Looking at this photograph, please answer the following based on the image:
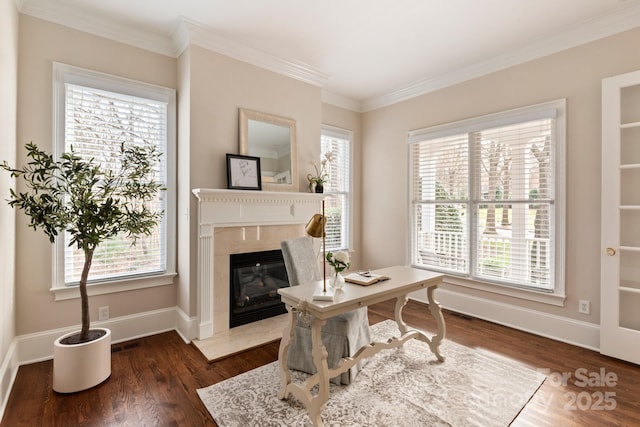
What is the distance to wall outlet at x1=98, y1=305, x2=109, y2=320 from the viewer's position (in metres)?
2.73

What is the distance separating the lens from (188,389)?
2.11 meters

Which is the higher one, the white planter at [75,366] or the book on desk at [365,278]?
the book on desk at [365,278]

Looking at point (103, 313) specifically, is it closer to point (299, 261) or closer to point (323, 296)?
point (299, 261)

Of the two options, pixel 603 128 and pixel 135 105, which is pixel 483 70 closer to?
pixel 603 128

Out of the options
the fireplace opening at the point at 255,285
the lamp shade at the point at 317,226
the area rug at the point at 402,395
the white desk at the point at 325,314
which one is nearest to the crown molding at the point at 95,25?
the fireplace opening at the point at 255,285

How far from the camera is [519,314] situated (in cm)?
318

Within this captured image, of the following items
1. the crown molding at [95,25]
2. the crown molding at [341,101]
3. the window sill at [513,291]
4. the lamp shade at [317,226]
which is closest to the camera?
the lamp shade at [317,226]

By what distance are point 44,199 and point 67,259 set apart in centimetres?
88

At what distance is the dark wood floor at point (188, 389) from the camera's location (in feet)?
5.98

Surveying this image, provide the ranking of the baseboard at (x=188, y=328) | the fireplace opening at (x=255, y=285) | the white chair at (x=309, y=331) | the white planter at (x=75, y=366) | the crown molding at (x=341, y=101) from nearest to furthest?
1. the white planter at (x=75, y=366)
2. the white chair at (x=309, y=331)
3. the baseboard at (x=188, y=328)
4. the fireplace opening at (x=255, y=285)
5. the crown molding at (x=341, y=101)

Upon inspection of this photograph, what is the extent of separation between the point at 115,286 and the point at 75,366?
2.82 ft

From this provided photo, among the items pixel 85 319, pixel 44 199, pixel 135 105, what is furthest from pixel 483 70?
pixel 85 319

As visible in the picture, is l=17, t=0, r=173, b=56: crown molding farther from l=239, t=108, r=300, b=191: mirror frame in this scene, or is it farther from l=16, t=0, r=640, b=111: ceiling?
l=239, t=108, r=300, b=191: mirror frame

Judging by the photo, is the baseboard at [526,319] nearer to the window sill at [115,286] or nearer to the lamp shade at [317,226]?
the lamp shade at [317,226]
